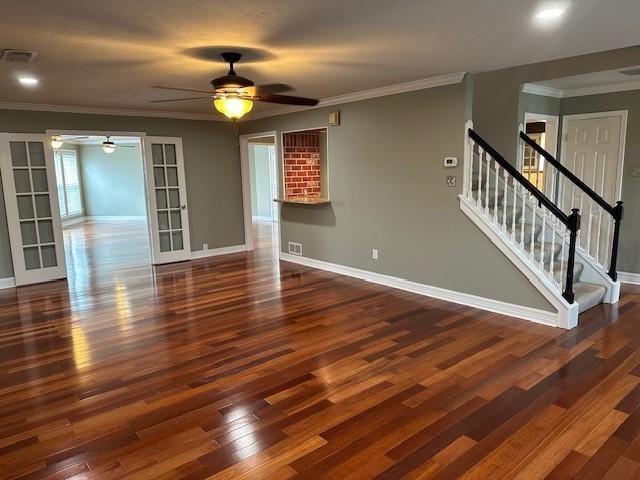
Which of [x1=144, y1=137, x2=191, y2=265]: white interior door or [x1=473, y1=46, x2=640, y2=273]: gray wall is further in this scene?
[x1=144, y1=137, x2=191, y2=265]: white interior door

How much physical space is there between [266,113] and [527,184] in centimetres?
430

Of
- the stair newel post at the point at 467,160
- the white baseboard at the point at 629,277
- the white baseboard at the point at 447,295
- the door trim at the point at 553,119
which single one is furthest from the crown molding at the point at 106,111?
the white baseboard at the point at 629,277

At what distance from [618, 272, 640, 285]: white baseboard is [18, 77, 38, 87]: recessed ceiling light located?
23.0 feet

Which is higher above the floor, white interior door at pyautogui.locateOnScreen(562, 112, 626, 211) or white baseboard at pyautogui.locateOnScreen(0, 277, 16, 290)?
white interior door at pyautogui.locateOnScreen(562, 112, 626, 211)

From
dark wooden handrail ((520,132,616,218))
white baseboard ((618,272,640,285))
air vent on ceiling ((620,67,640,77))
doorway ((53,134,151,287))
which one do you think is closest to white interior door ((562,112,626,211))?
dark wooden handrail ((520,132,616,218))

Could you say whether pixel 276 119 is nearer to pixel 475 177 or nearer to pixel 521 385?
pixel 475 177

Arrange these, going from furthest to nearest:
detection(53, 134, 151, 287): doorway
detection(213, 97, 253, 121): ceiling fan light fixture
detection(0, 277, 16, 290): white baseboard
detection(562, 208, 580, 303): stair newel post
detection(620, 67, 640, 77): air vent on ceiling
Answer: detection(53, 134, 151, 287): doorway → detection(0, 277, 16, 290): white baseboard → detection(620, 67, 640, 77): air vent on ceiling → detection(562, 208, 580, 303): stair newel post → detection(213, 97, 253, 121): ceiling fan light fixture

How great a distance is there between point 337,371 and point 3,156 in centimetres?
531

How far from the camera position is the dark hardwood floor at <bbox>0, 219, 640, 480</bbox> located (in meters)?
2.19

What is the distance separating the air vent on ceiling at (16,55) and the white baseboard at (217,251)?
427 cm

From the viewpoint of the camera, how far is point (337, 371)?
10.3ft

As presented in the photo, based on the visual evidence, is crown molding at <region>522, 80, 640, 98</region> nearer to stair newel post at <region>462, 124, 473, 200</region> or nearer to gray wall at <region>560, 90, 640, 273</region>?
gray wall at <region>560, 90, 640, 273</region>

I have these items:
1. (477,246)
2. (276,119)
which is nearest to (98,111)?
(276,119)

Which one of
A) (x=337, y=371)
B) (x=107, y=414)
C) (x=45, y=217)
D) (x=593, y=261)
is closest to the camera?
(x=107, y=414)
